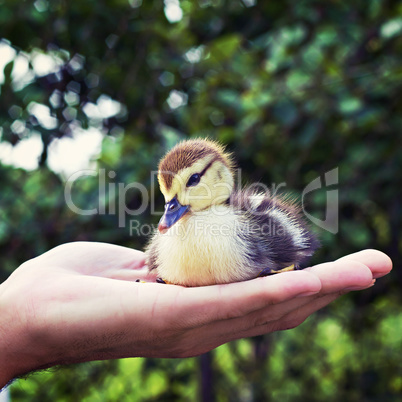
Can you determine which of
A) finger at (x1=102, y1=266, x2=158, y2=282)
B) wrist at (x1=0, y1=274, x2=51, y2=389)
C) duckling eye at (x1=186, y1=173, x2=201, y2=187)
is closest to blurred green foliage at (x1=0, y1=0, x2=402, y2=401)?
finger at (x1=102, y1=266, x2=158, y2=282)

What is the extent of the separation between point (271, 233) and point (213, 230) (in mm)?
215

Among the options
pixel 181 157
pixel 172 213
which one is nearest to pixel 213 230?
pixel 172 213

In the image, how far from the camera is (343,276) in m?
1.19

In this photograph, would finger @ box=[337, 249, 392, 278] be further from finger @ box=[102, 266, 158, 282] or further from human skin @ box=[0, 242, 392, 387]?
finger @ box=[102, 266, 158, 282]

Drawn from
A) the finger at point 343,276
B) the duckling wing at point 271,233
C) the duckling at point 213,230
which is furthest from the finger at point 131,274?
the finger at point 343,276

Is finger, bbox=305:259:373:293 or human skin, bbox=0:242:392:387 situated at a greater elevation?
finger, bbox=305:259:373:293

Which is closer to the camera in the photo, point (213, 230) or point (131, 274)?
point (213, 230)

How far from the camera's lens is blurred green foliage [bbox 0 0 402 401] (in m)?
1.88

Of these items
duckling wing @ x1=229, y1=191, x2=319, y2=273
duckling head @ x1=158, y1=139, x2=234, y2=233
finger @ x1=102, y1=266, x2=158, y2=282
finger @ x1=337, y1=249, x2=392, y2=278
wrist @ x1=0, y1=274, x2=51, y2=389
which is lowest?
wrist @ x1=0, y1=274, x2=51, y2=389

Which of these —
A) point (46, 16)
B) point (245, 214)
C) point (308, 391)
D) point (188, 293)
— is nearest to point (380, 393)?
point (308, 391)

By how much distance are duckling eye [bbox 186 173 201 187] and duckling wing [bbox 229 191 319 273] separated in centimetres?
15

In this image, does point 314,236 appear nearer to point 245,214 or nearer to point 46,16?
point 245,214

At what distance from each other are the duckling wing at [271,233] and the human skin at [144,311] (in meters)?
0.23

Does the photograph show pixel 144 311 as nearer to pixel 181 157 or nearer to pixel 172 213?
pixel 172 213
